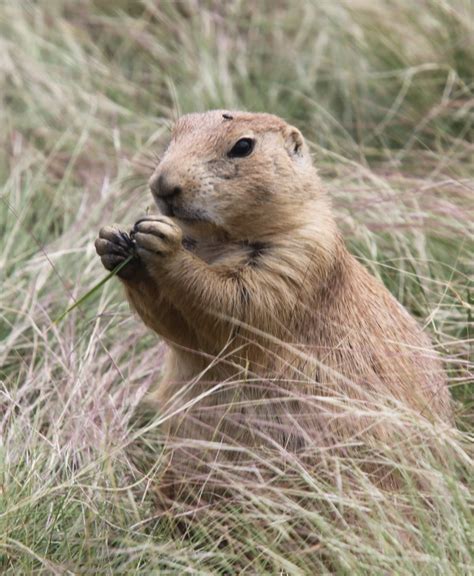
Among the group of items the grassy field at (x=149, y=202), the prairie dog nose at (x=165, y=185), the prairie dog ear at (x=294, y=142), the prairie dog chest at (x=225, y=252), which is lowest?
the grassy field at (x=149, y=202)

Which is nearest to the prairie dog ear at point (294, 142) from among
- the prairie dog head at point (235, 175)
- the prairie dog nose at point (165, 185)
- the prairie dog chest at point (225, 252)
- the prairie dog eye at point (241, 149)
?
the prairie dog head at point (235, 175)

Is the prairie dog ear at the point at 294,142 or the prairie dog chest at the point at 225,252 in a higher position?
the prairie dog ear at the point at 294,142

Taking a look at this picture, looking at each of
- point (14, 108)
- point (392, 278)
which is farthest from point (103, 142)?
point (392, 278)

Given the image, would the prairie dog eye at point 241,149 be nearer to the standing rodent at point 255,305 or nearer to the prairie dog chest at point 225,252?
the standing rodent at point 255,305

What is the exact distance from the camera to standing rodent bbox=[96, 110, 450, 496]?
12.9 ft

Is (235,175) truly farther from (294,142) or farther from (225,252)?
(294,142)

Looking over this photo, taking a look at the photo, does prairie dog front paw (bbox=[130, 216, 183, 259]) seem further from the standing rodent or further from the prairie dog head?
the prairie dog head

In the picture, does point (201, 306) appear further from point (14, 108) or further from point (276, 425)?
point (14, 108)

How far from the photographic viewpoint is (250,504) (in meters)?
3.68

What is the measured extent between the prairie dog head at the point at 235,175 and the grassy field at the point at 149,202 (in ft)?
2.46

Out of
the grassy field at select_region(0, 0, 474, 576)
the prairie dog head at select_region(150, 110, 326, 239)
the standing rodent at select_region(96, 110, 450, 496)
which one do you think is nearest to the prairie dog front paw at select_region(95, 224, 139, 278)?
the standing rodent at select_region(96, 110, 450, 496)

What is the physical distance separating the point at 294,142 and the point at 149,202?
162cm

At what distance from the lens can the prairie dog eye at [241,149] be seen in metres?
4.16

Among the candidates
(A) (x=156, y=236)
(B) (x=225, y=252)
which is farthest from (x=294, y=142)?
(A) (x=156, y=236)
